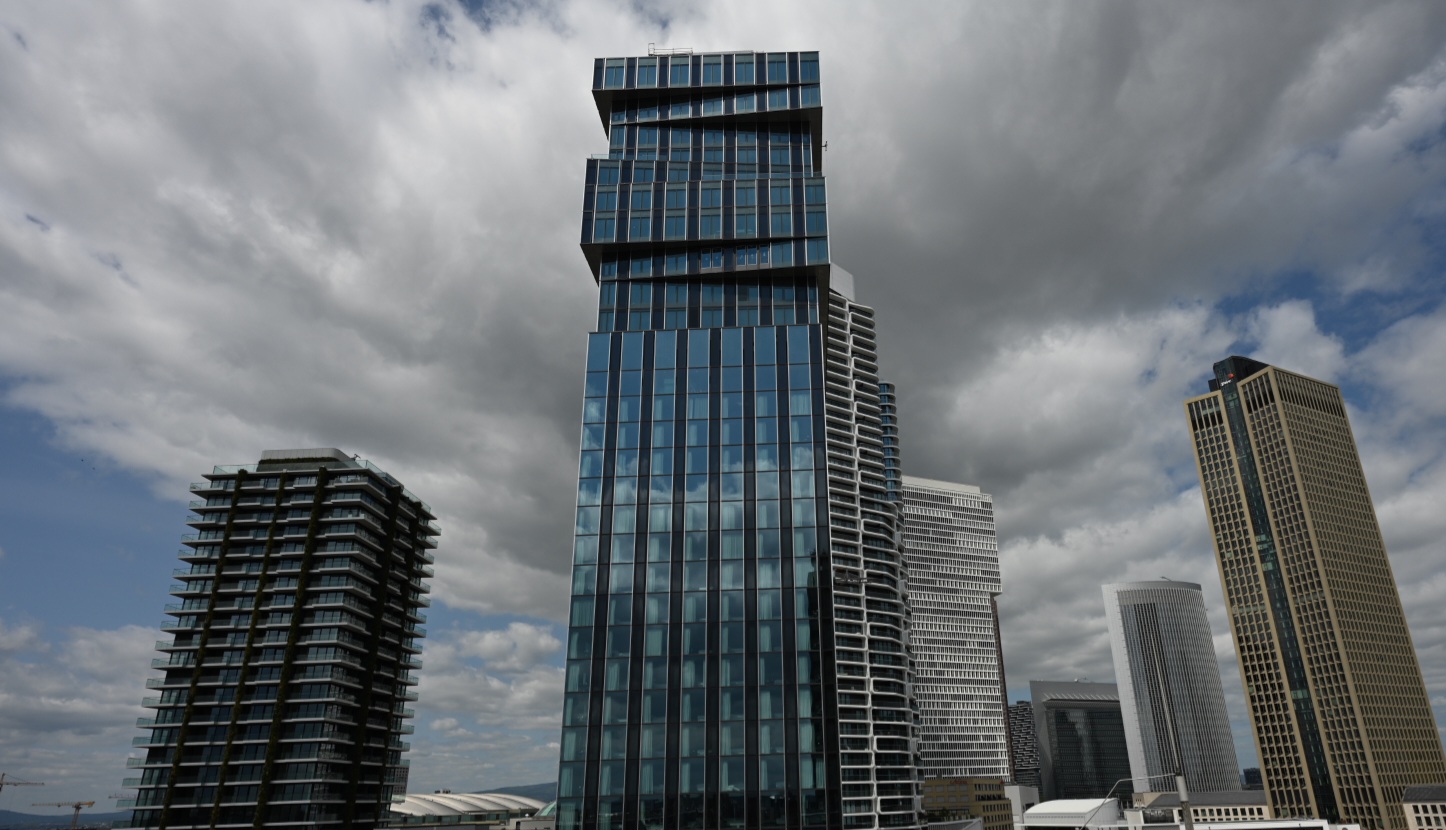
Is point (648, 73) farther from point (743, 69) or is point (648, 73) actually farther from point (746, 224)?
point (746, 224)

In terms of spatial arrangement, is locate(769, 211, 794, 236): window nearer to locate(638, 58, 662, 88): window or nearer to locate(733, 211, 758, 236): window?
locate(733, 211, 758, 236): window

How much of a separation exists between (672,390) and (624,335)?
29.7 feet

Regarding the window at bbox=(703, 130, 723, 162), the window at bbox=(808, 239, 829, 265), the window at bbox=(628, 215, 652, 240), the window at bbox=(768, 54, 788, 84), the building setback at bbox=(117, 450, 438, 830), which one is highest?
the window at bbox=(768, 54, 788, 84)

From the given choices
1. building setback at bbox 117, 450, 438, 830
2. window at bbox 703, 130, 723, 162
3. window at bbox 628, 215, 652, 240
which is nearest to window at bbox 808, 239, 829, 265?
window at bbox 703, 130, 723, 162

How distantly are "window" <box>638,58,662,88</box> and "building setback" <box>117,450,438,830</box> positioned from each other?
3597 inches

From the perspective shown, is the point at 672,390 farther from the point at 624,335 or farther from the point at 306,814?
the point at 306,814

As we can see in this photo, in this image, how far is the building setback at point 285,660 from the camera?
438 ft

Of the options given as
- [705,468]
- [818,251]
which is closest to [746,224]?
[818,251]

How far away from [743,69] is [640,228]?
28.2m

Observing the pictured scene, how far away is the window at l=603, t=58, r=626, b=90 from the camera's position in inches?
4424

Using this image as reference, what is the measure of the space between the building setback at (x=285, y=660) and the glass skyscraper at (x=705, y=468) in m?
81.9

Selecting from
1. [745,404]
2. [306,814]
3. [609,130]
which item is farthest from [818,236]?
[306,814]

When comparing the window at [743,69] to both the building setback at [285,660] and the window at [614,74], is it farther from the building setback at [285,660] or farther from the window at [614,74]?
the building setback at [285,660]

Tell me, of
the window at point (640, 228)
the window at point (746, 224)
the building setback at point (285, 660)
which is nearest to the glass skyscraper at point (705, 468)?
the window at point (746, 224)
